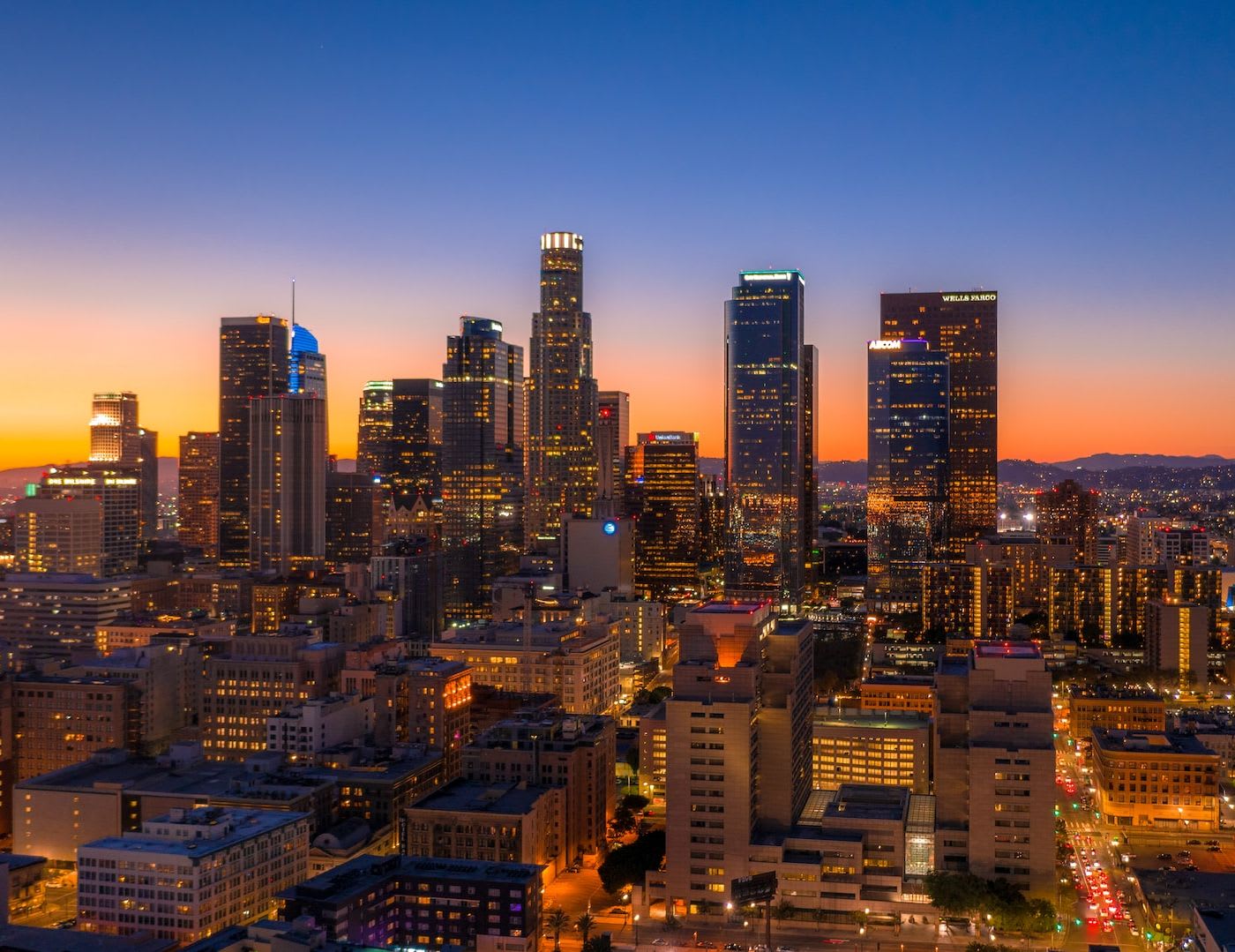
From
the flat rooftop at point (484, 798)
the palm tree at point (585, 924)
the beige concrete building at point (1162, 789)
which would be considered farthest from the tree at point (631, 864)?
the beige concrete building at point (1162, 789)

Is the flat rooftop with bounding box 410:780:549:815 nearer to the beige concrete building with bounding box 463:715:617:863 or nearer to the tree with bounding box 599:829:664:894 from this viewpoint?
the beige concrete building with bounding box 463:715:617:863

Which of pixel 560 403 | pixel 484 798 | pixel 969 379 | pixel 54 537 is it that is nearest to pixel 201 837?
pixel 484 798

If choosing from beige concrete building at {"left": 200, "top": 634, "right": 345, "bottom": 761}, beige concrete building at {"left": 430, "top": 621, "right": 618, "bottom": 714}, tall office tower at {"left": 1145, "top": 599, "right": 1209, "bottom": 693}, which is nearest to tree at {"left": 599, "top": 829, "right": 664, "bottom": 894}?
beige concrete building at {"left": 200, "top": 634, "right": 345, "bottom": 761}

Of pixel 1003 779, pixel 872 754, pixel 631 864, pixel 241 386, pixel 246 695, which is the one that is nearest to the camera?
pixel 1003 779

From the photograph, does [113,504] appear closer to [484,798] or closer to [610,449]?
[610,449]

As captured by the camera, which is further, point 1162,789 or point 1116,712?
point 1116,712

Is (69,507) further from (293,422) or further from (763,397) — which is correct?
(763,397)
